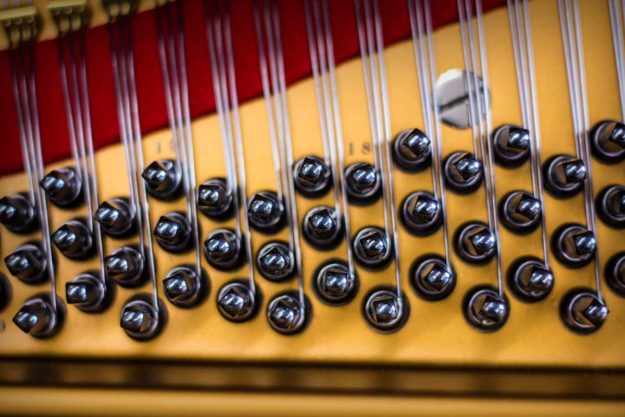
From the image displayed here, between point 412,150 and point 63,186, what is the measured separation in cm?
51

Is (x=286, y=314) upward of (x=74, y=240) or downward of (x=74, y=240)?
downward

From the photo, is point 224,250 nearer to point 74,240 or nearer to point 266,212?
point 266,212

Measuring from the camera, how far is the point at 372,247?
83 centimetres

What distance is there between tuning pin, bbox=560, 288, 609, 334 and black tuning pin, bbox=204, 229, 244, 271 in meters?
0.48

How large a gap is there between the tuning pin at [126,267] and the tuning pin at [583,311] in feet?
2.04

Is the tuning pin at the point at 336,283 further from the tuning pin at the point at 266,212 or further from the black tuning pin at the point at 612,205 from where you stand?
the black tuning pin at the point at 612,205

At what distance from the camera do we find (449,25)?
35.3 inches

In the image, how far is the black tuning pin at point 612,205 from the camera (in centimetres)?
85

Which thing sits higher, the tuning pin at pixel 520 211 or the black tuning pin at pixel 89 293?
the tuning pin at pixel 520 211

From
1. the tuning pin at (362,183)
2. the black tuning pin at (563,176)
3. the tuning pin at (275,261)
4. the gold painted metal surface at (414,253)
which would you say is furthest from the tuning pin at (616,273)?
the tuning pin at (275,261)

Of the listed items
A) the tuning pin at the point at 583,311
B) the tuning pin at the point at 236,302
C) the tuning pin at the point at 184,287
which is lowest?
the tuning pin at the point at 583,311

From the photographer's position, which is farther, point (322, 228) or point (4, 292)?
point (4, 292)

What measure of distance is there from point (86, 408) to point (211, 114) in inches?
17.7

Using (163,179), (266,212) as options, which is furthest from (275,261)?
(163,179)
